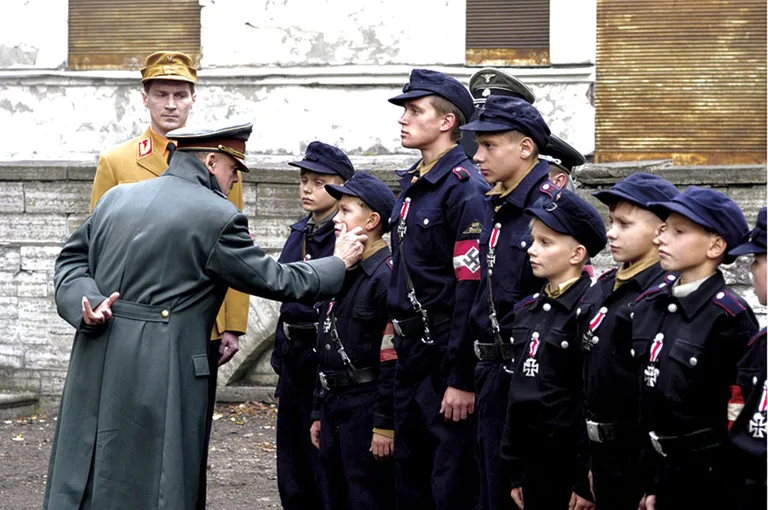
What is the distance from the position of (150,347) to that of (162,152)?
1.83m

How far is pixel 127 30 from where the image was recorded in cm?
1185

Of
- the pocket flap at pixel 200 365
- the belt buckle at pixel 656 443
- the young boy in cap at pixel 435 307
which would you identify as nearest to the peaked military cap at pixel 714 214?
the belt buckle at pixel 656 443

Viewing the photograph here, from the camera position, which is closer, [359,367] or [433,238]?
[433,238]

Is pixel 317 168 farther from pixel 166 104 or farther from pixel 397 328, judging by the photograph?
pixel 397 328

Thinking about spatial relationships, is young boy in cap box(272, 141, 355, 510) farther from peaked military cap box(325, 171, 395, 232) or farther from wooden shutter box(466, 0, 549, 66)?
wooden shutter box(466, 0, 549, 66)

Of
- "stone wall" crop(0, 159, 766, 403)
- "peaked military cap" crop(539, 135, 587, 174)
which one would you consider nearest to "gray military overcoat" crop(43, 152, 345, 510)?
"peaked military cap" crop(539, 135, 587, 174)

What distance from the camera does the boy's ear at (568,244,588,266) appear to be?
5371mm

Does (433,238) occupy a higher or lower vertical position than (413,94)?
lower

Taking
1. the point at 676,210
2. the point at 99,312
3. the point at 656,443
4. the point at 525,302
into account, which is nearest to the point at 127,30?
the point at 99,312

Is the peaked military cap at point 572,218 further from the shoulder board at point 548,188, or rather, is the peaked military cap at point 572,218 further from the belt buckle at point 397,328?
the belt buckle at point 397,328

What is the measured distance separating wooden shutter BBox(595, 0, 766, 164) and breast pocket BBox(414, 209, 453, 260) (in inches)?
202

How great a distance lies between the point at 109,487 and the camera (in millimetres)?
5344

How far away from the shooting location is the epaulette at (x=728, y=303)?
4508mm

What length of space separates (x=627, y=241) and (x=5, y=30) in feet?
26.8
